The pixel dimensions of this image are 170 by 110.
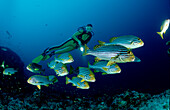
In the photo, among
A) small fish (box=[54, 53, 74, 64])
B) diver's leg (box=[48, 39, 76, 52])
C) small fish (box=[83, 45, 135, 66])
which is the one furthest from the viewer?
diver's leg (box=[48, 39, 76, 52])

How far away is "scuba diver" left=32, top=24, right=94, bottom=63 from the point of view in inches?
306

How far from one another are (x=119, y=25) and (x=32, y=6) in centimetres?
9627

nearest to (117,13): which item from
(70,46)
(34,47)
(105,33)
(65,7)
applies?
(105,33)

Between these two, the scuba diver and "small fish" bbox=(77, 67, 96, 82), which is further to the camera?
the scuba diver

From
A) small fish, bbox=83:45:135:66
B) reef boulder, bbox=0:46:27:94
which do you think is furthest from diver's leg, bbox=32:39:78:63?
small fish, bbox=83:45:135:66

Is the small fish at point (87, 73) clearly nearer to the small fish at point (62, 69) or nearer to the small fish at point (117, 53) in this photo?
the small fish at point (62, 69)

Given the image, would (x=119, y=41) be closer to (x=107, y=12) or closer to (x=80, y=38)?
(x=80, y=38)

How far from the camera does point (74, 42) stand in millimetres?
8727

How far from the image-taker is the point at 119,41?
7.76 ft

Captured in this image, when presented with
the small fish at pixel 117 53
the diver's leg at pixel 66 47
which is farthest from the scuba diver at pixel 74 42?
the small fish at pixel 117 53

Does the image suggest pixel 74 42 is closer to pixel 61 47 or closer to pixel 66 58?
pixel 61 47

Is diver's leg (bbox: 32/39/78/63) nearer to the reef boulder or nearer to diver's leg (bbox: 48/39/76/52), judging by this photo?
diver's leg (bbox: 48/39/76/52)

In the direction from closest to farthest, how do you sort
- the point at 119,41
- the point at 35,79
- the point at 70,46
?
the point at 119,41
the point at 35,79
the point at 70,46

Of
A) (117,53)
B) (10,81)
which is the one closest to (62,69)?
(117,53)
